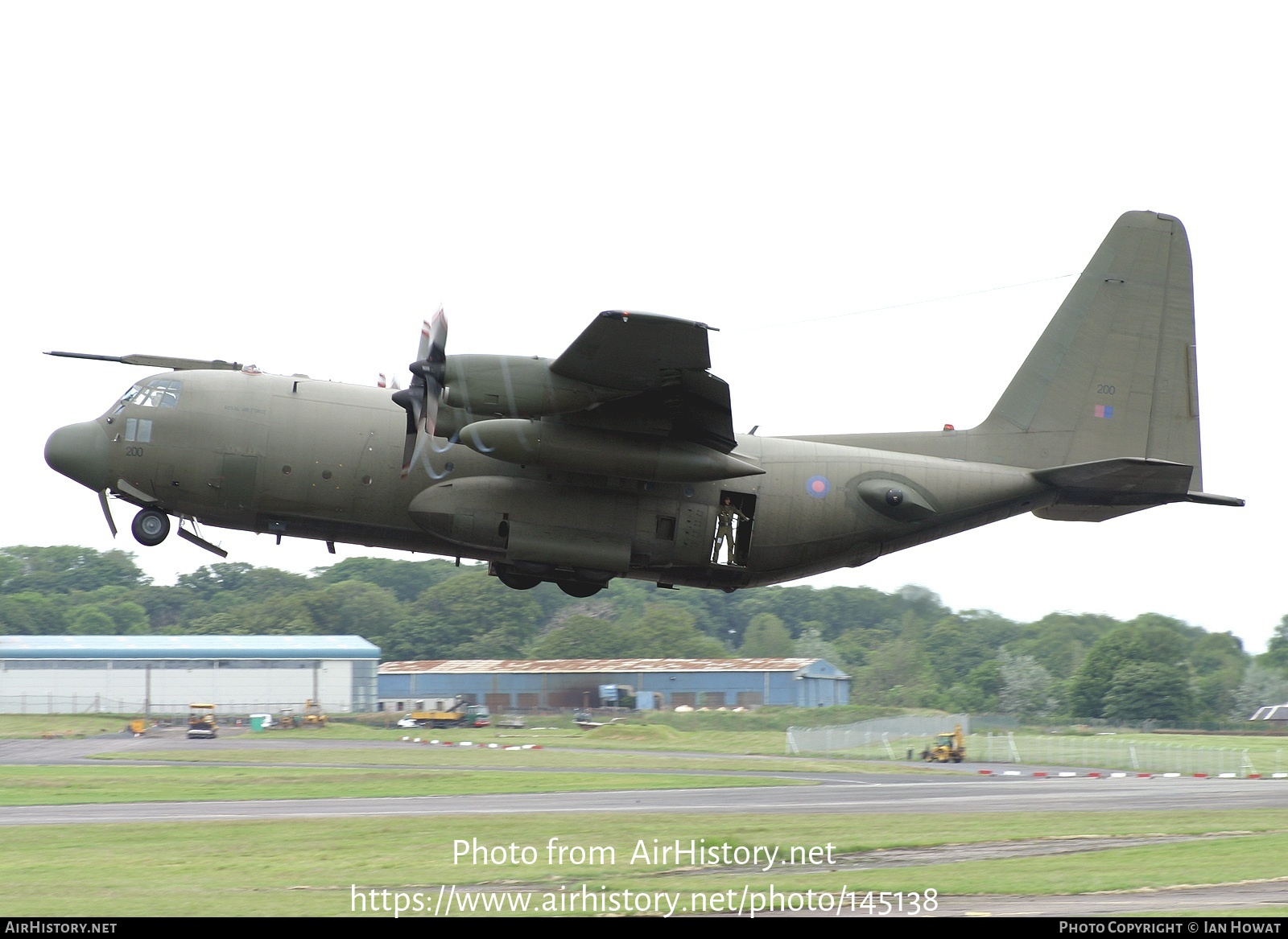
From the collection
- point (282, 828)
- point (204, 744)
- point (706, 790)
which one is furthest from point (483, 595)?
point (282, 828)

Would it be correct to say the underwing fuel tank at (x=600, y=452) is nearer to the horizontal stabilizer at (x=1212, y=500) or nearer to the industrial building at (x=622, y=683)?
the horizontal stabilizer at (x=1212, y=500)

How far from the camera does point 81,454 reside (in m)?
20.4

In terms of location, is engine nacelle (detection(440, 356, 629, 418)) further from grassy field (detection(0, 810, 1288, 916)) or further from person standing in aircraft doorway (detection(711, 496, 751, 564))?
grassy field (detection(0, 810, 1288, 916))

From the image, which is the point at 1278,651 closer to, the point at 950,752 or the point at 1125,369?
the point at 950,752

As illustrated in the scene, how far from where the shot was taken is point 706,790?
33156 millimetres

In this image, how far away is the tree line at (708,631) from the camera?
68438 mm

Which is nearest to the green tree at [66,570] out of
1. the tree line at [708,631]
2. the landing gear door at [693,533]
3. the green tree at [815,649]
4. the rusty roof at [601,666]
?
the tree line at [708,631]

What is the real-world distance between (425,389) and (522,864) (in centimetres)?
805

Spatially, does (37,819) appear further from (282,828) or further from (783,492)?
(783,492)

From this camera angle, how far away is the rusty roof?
225 feet

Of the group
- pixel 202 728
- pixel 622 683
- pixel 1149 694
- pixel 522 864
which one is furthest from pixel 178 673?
pixel 522 864

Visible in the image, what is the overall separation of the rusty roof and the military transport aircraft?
150 ft

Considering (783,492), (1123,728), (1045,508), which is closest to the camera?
(783,492)

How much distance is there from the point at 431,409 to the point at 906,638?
7036 centimetres
